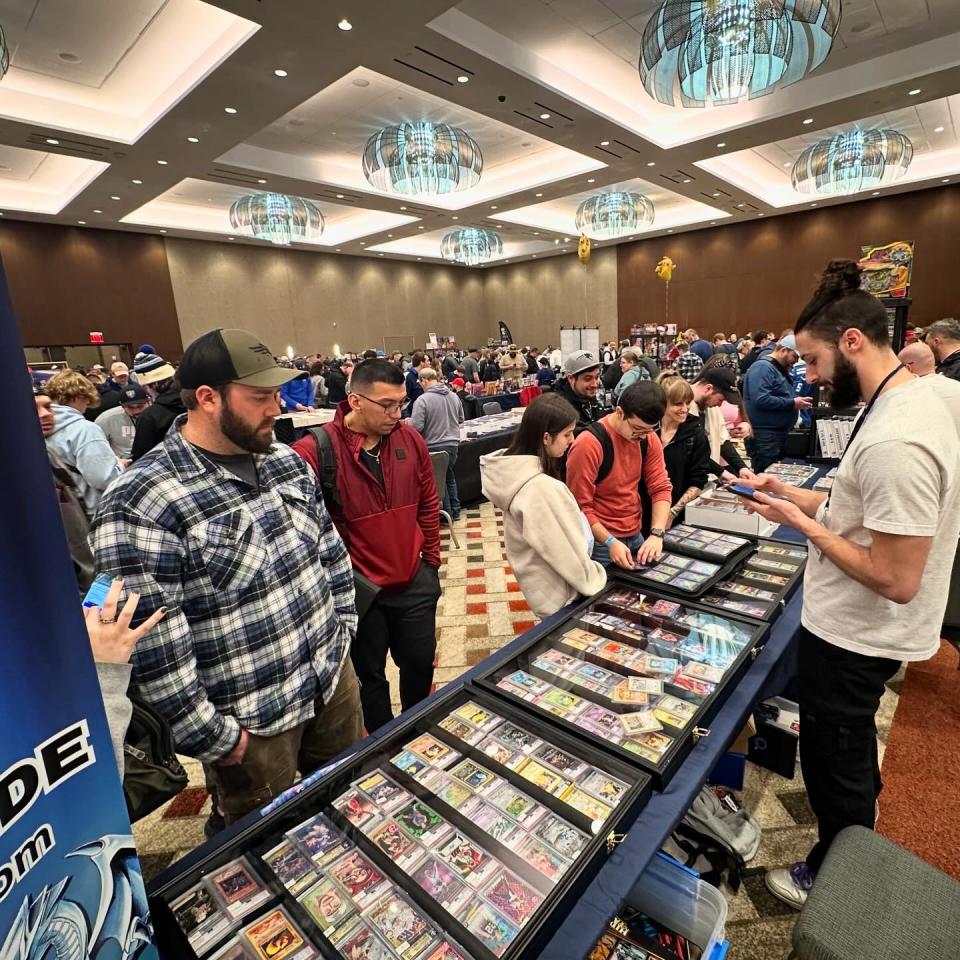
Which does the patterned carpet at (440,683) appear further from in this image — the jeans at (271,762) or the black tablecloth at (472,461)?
the black tablecloth at (472,461)

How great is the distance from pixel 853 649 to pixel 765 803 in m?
1.05

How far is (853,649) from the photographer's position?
142cm

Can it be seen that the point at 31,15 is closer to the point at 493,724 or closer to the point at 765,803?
the point at 493,724

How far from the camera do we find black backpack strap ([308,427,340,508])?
192 cm

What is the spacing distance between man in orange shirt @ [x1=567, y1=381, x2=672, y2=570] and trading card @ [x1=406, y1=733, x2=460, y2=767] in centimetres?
110

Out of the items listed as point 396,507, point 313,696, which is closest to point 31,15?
point 396,507

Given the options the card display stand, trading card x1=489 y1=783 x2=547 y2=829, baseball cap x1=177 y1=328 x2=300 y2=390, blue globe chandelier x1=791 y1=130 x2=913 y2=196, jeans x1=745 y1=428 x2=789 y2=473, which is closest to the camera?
trading card x1=489 y1=783 x2=547 y2=829

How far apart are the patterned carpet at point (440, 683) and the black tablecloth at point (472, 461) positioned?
2.19m

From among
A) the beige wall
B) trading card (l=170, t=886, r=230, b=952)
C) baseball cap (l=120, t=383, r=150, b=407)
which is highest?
the beige wall

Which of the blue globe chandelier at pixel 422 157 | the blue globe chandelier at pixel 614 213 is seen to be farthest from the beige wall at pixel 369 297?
the blue globe chandelier at pixel 422 157

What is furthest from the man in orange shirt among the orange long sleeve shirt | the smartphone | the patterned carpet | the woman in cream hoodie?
the smartphone

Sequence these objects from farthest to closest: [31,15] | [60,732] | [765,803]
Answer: [31,15] < [765,803] < [60,732]

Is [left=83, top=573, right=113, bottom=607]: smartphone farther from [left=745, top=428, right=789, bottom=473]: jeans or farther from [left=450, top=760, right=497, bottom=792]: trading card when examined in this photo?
[left=745, top=428, right=789, bottom=473]: jeans

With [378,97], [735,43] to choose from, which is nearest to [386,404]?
[735,43]
